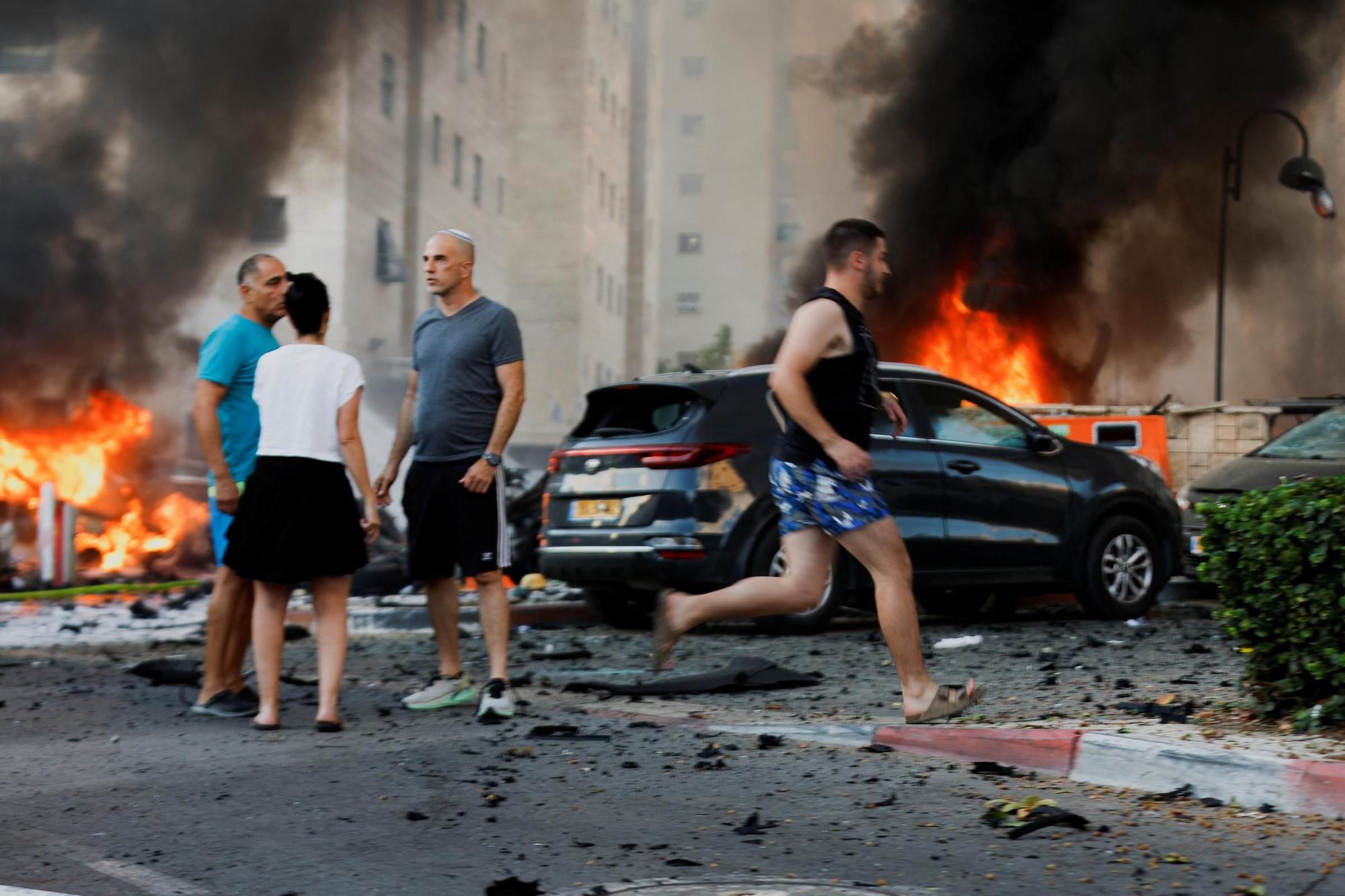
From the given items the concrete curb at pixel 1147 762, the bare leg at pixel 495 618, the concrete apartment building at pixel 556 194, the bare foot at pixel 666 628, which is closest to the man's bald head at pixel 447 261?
the bare leg at pixel 495 618

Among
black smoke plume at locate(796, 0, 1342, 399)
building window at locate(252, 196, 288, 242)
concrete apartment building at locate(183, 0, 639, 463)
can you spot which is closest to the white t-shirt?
concrete apartment building at locate(183, 0, 639, 463)

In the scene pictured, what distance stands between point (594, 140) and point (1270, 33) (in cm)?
2714

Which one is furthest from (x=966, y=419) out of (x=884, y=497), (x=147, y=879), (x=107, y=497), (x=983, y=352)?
(x=983, y=352)

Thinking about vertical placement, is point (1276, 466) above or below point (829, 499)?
above

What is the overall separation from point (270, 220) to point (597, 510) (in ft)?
58.3

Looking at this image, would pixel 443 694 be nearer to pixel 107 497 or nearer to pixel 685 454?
pixel 685 454

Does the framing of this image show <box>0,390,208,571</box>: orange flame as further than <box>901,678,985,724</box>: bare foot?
Yes

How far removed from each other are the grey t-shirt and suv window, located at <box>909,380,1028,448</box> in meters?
4.05

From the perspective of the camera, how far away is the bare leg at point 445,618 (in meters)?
6.77

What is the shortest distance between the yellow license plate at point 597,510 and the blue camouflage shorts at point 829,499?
391cm

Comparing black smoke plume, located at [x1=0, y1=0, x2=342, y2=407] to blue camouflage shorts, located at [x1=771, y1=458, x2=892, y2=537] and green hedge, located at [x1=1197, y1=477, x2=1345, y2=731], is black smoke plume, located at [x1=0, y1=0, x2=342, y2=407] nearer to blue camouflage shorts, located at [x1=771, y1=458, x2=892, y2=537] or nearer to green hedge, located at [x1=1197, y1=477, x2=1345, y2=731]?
blue camouflage shorts, located at [x1=771, y1=458, x2=892, y2=537]

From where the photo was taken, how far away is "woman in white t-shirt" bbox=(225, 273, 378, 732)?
621cm

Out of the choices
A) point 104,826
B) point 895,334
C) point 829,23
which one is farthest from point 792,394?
point 829,23

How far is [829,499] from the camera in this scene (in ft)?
18.1
